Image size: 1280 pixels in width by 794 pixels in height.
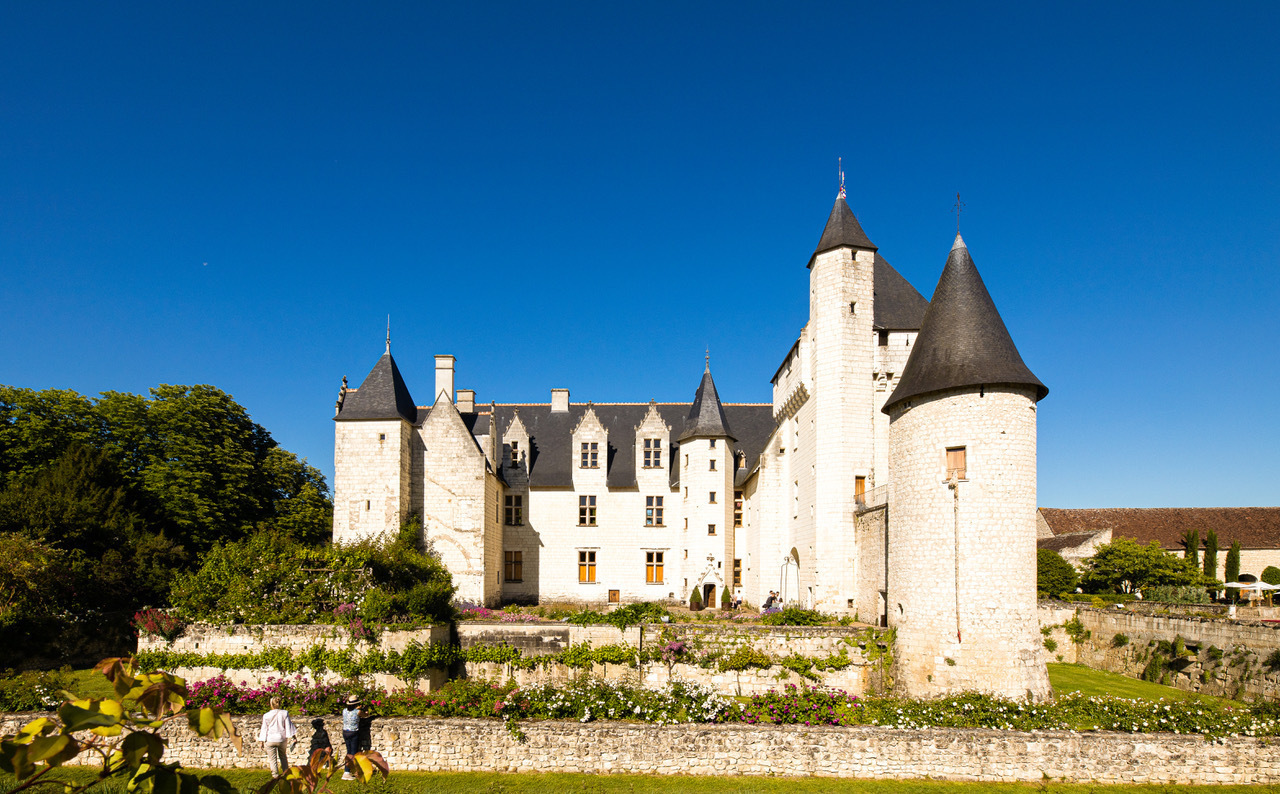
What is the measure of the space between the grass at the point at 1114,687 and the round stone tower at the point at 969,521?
2.31 metres

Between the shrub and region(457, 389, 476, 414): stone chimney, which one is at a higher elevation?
region(457, 389, 476, 414): stone chimney

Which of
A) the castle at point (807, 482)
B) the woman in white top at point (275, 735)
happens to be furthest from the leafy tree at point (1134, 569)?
the woman in white top at point (275, 735)

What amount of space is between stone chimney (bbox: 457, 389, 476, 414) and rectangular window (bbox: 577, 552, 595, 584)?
8.27m

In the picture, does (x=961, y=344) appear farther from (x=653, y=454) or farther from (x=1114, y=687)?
(x=653, y=454)

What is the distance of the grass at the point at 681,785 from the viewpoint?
10461 millimetres

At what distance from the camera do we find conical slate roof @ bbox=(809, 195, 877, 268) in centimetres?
2194

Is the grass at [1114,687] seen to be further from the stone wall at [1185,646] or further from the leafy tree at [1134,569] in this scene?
the leafy tree at [1134,569]

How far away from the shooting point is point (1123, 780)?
36.9 feet

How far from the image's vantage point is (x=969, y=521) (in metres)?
14.9

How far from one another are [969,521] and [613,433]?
20.7m

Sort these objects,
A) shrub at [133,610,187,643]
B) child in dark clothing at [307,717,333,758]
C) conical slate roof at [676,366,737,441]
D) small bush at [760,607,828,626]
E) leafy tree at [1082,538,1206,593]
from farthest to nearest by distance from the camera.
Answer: leafy tree at [1082,538,1206,593] < conical slate roof at [676,366,737,441] < small bush at [760,607,828,626] < shrub at [133,610,187,643] < child in dark clothing at [307,717,333,758]

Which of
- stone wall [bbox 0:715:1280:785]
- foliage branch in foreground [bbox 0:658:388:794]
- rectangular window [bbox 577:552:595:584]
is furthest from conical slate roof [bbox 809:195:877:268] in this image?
foliage branch in foreground [bbox 0:658:388:794]

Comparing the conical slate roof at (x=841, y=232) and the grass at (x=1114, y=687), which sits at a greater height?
the conical slate roof at (x=841, y=232)

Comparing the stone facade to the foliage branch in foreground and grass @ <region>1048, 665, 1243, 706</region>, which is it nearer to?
grass @ <region>1048, 665, 1243, 706</region>
